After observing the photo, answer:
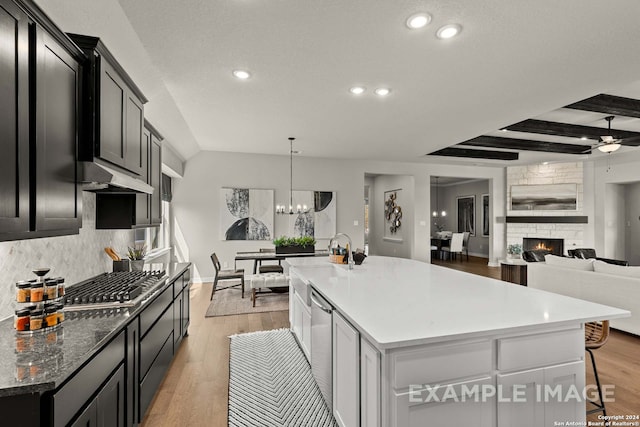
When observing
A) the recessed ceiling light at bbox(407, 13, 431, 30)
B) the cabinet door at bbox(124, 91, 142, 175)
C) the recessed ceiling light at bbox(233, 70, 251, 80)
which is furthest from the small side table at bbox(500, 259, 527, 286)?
the cabinet door at bbox(124, 91, 142, 175)

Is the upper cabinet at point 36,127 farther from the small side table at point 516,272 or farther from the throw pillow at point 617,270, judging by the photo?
the small side table at point 516,272

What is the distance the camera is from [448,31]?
2262 mm

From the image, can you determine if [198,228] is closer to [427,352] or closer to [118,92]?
[118,92]

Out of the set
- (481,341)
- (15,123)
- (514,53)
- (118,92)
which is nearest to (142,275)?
(118,92)

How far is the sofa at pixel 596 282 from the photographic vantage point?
10.8 ft

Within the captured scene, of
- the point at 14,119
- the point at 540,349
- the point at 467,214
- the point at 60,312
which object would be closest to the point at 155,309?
the point at 60,312

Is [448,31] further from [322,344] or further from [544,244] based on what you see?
[544,244]

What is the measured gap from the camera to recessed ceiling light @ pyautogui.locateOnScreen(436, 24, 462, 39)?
7.24ft

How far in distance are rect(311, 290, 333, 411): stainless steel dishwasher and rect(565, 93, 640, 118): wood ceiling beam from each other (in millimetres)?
4152

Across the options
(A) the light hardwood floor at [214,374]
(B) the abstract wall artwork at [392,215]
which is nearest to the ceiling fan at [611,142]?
(A) the light hardwood floor at [214,374]

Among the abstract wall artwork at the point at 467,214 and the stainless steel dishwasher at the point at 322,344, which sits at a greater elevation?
the abstract wall artwork at the point at 467,214

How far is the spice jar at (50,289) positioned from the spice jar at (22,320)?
9cm

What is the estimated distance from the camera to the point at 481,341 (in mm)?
1364

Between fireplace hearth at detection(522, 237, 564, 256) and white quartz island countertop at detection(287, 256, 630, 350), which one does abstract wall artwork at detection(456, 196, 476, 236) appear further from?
white quartz island countertop at detection(287, 256, 630, 350)
